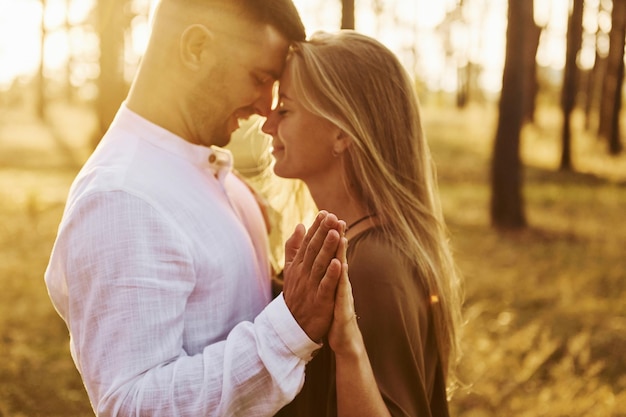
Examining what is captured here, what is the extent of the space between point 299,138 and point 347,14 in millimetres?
6599

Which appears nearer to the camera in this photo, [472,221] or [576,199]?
[472,221]

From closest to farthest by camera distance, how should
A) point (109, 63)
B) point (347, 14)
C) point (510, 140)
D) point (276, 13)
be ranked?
point (276, 13) < point (347, 14) < point (510, 140) < point (109, 63)

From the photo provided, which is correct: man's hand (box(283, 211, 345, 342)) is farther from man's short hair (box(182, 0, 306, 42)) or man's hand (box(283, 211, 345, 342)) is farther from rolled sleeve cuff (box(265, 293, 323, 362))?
man's short hair (box(182, 0, 306, 42))

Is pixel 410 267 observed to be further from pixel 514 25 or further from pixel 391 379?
pixel 514 25

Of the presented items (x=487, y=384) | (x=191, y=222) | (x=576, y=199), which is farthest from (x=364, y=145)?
(x=576, y=199)

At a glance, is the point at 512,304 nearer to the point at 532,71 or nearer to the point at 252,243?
the point at 252,243

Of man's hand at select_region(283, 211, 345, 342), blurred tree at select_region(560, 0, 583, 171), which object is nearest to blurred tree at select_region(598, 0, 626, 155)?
blurred tree at select_region(560, 0, 583, 171)

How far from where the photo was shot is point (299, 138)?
2959 mm

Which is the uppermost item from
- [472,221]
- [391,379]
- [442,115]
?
[391,379]

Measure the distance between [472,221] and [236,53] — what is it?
11200mm

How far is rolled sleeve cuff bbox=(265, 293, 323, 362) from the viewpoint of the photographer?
2.09 meters

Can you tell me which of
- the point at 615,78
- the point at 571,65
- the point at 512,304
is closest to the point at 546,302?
the point at 512,304

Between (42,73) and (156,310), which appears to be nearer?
(156,310)

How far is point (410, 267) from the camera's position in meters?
2.65
